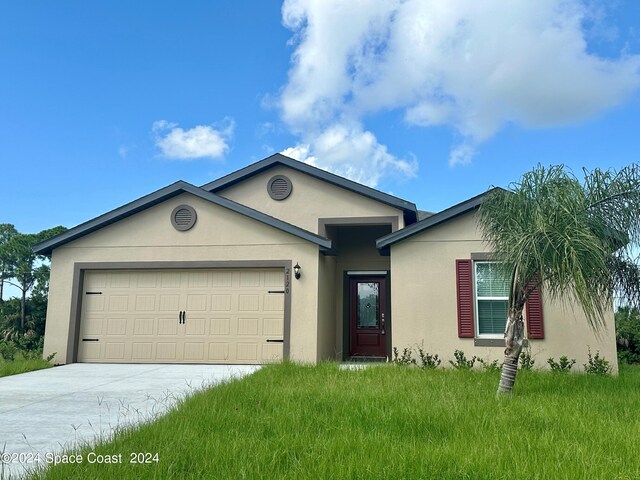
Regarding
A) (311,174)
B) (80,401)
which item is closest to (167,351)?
(80,401)

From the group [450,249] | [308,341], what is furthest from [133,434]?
[450,249]

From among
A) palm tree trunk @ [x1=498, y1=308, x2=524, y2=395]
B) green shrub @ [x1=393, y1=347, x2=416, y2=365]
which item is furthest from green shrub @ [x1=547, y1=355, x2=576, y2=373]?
palm tree trunk @ [x1=498, y1=308, x2=524, y2=395]

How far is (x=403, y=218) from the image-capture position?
12.0m

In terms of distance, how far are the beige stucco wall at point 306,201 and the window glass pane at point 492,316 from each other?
10.5 ft

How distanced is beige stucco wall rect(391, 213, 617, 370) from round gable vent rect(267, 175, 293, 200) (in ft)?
12.8

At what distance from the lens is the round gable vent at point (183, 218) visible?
429 inches

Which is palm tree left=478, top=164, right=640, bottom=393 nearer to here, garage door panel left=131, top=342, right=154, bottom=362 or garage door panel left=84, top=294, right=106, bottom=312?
garage door panel left=131, top=342, right=154, bottom=362

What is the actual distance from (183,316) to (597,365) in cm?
898

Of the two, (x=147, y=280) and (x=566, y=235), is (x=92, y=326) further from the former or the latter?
(x=566, y=235)

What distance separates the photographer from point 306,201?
40.9 ft

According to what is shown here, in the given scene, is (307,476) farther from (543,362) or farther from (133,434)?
(543,362)

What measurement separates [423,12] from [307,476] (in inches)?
483

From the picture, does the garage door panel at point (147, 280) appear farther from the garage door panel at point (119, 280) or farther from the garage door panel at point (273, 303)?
the garage door panel at point (273, 303)

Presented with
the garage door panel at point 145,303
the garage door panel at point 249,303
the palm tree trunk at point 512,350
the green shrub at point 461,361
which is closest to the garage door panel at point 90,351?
the garage door panel at point 145,303
